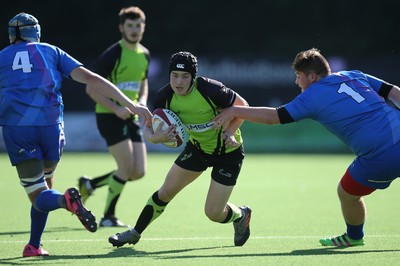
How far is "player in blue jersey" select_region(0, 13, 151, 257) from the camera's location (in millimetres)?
7023

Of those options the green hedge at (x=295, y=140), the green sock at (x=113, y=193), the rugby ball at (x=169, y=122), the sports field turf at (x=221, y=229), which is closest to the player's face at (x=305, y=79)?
the rugby ball at (x=169, y=122)

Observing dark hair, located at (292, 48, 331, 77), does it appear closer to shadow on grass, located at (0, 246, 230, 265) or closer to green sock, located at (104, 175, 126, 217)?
shadow on grass, located at (0, 246, 230, 265)

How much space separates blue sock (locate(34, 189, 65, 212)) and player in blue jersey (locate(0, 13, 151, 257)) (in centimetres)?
2

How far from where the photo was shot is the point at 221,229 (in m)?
9.08

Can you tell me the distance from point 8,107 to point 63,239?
1.76 metres

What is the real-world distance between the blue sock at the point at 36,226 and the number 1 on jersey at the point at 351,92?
2.77 meters

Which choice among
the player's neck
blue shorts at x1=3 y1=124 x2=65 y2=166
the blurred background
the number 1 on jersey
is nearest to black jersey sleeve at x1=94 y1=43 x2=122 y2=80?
the player's neck

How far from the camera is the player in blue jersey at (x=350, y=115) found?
704 cm

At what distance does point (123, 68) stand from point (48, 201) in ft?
11.3

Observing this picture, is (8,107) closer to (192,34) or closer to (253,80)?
(253,80)

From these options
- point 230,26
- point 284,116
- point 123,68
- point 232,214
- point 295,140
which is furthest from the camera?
point 230,26

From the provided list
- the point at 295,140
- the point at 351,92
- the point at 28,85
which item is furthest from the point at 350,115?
the point at 295,140

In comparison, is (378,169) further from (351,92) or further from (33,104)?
(33,104)

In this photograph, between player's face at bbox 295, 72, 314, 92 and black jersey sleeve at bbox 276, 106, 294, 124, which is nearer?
black jersey sleeve at bbox 276, 106, 294, 124
